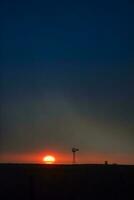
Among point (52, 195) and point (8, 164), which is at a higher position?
point (8, 164)

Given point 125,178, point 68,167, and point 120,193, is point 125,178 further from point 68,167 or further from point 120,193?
point 68,167

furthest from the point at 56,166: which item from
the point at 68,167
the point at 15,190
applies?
the point at 15,190

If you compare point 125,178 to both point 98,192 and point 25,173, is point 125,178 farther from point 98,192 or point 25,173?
point 25,173

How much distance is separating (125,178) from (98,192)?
6.01 ft

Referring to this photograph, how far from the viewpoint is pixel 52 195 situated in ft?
97.8

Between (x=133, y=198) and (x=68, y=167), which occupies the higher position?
(x=68, y=167)

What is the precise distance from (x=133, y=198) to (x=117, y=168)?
6.47ft

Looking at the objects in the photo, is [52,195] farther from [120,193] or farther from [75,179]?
[120,193]

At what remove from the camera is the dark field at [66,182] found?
1179 inches

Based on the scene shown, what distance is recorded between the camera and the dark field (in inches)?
1179

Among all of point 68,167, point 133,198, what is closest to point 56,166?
point 68,167

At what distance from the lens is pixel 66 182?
99.5ft

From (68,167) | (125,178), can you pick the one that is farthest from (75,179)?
(125,178)

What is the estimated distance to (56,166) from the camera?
102ft
